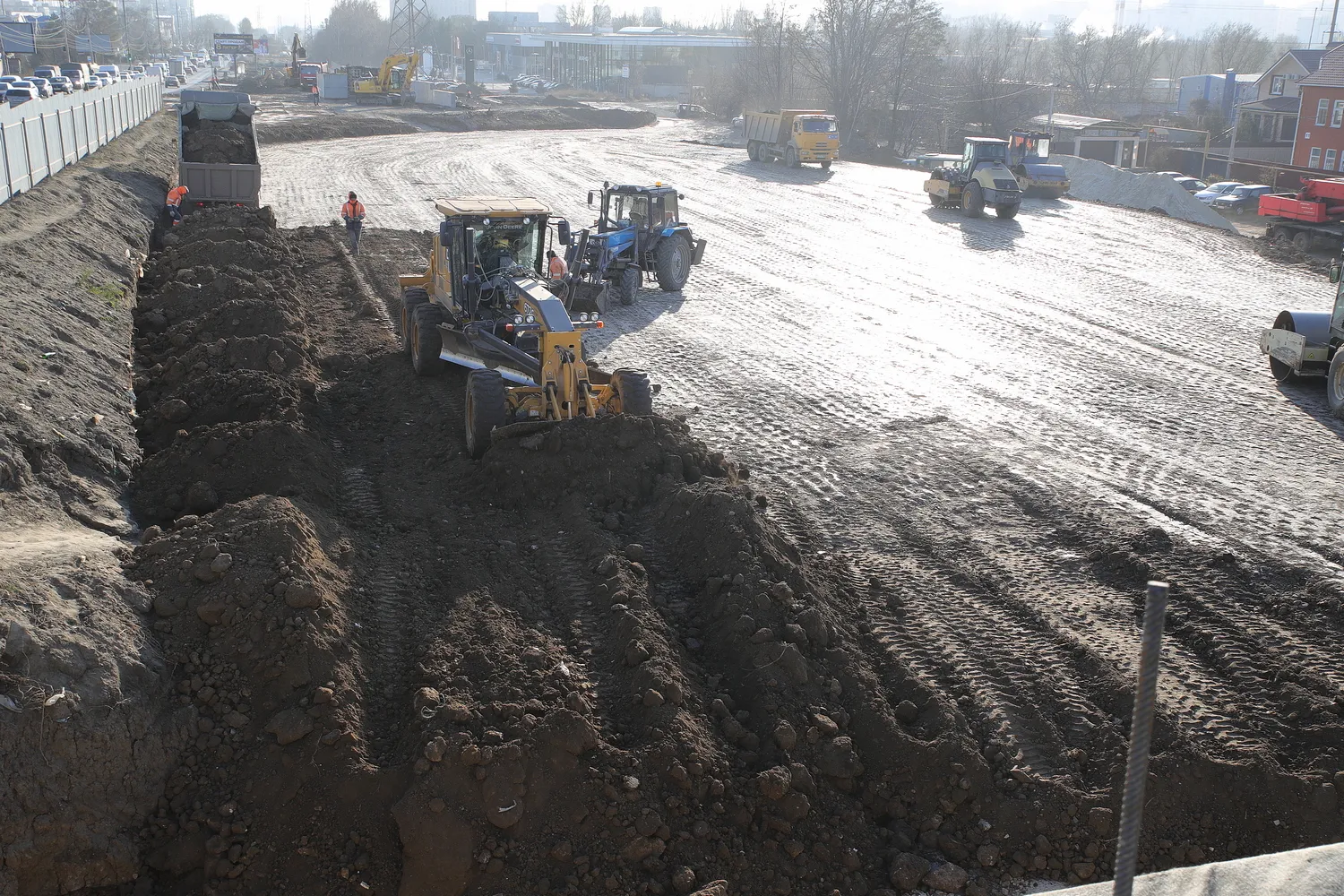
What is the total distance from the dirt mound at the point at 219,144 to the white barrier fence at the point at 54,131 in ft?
8.39

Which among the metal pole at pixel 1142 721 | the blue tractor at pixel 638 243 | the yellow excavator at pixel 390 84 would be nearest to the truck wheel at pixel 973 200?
the blue tractor at pixel 638 243

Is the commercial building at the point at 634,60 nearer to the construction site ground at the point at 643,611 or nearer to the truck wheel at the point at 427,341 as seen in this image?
the truck wheel at the point at 427,341

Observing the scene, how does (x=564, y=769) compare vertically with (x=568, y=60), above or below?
below

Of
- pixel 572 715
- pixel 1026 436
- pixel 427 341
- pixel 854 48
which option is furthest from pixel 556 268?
pixel 854 48

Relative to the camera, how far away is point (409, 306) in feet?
49.4

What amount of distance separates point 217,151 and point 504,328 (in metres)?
17.2

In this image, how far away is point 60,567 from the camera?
7332 millimetres

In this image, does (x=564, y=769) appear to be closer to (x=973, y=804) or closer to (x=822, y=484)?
(x=973, y=804)

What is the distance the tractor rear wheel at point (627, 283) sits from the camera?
19.2m

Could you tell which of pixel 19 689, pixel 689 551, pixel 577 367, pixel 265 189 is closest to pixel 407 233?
pixel 265 189

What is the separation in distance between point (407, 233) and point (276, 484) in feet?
52.9

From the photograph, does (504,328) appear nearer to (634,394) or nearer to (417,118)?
(634,394)

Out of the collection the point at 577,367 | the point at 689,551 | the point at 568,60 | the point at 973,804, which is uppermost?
the point at 568,60

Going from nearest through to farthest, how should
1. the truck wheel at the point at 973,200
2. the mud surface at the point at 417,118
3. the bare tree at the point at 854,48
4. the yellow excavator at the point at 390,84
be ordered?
the truck wheel at the point at 973,200, the mud surface at the point at 417,118, the bare tree at the point at 854,48, the yellow excavator at the point at 390,84
